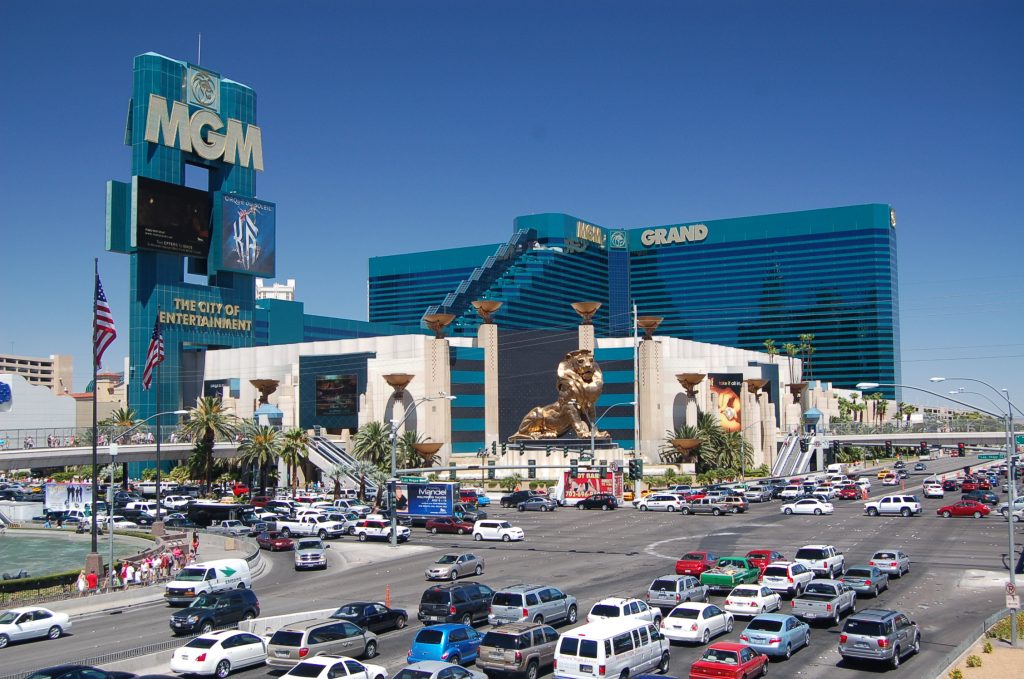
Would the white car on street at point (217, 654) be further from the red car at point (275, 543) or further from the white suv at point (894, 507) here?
the white suv at point (894, 507)

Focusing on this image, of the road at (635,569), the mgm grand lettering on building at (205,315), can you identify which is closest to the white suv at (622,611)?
the road at (635,569)

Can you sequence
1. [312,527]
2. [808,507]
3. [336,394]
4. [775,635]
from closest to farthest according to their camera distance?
[775,635], [312,527], [808,507], [336,394]

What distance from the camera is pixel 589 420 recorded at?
332 feet

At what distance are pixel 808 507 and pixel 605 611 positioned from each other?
156ft

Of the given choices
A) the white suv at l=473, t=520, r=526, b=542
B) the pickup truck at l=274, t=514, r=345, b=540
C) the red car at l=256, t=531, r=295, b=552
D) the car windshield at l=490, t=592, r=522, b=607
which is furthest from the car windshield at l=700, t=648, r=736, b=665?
the pickup truck at l=274, t=514, r=345, b=540

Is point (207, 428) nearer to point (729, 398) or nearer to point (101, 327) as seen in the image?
point (101, 327)

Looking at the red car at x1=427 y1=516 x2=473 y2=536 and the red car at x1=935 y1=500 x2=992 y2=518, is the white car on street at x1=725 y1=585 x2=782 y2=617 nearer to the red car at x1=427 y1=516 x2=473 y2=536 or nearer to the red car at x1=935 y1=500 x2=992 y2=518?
the red car at x1=427 y1=516 x2=473 y2=536

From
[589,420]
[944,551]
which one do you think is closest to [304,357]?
[589,420]

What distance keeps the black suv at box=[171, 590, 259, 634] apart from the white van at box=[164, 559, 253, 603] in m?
5.37

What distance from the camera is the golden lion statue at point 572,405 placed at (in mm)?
101750

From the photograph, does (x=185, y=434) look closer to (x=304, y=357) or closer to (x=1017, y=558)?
(x=304, y=357)

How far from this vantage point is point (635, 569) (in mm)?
46406

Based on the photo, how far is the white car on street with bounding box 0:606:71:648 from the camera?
33.1 metres

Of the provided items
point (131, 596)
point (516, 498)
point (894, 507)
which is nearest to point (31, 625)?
point (131, 596)
